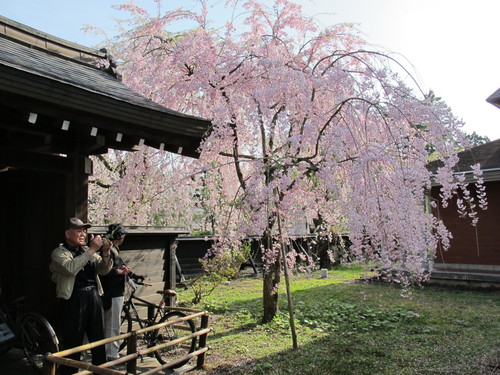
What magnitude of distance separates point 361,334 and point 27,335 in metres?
5.17

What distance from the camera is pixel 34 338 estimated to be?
176 inches

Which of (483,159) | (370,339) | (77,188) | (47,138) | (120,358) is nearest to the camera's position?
(120,358)

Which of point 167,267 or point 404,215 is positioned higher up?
point 404,215

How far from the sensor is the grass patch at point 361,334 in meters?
5.14

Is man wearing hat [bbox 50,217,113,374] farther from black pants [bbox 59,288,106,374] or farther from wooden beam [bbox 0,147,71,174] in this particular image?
wooden beam [bbox 0,147,71,174]

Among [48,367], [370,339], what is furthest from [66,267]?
[370,339]

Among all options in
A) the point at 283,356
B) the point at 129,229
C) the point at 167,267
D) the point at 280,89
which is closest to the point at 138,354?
the point at 283,356

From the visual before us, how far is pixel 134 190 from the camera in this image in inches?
305

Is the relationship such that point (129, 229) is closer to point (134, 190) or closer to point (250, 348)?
point (134, 190)

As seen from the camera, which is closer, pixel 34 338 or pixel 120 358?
pixel 120 358

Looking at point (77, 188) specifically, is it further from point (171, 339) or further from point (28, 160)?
point (171, 339)

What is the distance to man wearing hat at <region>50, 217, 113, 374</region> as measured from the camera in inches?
152

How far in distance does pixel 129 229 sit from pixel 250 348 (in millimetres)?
2773

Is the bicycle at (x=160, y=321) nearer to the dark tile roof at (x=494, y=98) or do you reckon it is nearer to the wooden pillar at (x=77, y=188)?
the wooden pillar at (x=77, y=188)
